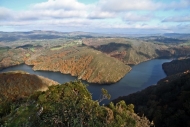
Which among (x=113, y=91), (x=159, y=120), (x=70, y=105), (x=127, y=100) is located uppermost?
(x=70, y=105)

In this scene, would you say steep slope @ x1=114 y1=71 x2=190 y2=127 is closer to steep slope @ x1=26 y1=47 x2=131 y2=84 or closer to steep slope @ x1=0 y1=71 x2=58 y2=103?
steep slope @ x1=0 y1=71 x2=58 y2=103

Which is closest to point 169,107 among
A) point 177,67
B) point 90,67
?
point 90,67

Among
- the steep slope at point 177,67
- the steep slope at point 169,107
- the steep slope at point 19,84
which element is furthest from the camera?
the steep slope at point 177,67

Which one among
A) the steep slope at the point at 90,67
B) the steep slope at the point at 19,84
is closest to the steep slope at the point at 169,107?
the steep slope at the point at 19,84

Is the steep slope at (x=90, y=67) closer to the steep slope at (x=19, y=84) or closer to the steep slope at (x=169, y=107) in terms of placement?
the steep slope at (x=19, y=84)

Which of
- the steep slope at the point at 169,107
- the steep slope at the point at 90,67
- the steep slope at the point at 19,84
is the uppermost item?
the steep slope at the point at 169,107

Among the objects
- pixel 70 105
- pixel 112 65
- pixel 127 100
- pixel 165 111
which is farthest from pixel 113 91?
pixel 70 105

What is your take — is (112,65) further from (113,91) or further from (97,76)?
(113,91)

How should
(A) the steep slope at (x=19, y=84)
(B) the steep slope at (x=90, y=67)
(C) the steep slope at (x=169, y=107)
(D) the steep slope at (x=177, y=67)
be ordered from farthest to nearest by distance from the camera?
(D) the steep slope at (x=177, y=67)
(B) the steep slope at (x=90, y=67)
(A) the steep slope at (x=19, y=84)
(C) the steep slope at (x=169, y=107)

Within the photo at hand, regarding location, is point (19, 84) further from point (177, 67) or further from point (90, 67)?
point (177, 67)

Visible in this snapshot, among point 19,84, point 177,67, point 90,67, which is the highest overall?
point 19,84

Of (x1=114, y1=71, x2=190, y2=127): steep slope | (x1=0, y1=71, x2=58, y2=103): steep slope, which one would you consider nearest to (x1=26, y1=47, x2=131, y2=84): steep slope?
(x1=0, y1=71, x2=58, y2=103): steep slope
